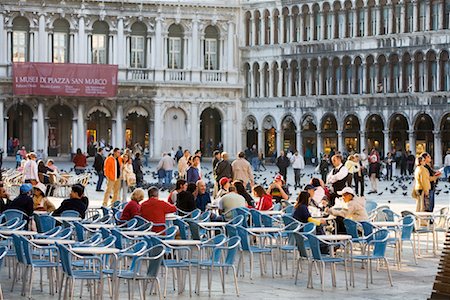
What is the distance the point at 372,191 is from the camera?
4412 cm

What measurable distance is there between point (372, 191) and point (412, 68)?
24498 mm

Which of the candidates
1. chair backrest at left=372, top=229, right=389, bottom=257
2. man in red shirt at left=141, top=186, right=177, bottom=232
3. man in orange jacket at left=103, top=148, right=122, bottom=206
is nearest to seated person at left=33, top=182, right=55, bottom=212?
man in red shirt at left=141, top=186, right=177, bottom=232

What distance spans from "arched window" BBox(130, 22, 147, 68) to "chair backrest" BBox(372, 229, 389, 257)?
184 ft

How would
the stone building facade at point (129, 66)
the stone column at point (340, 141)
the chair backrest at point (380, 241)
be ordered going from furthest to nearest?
1. the stone building facade at point (129, 66)
2. the stone column at point (340, 141)
3. the chair backrest at point (380, 241)

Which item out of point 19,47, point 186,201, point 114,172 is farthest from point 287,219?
point 19,47

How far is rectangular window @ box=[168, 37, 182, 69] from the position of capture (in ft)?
246

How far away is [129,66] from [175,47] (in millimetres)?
3373

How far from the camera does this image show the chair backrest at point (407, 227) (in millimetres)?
21312

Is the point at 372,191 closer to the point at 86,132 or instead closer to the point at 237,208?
the point at 237,208

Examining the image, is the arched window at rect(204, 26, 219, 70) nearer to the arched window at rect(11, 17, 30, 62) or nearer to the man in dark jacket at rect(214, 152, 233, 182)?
the arched window at rect(11, 17, 30, 62)

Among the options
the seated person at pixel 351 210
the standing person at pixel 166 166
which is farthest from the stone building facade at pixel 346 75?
the seated person at pixel 351 210

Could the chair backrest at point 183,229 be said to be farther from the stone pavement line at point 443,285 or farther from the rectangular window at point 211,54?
the rectangular window at point 211,54

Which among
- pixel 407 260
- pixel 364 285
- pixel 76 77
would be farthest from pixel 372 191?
pixel 76 77

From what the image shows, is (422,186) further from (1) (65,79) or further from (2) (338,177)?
(1) (65,79)
